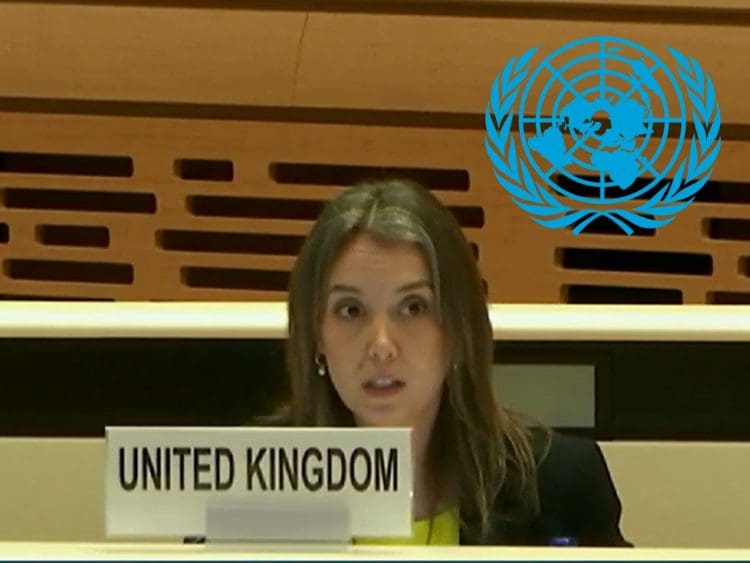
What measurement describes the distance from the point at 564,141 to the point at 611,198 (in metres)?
0.14

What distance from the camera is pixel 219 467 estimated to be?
0.69 metres

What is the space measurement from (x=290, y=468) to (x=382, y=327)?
1.29 ft

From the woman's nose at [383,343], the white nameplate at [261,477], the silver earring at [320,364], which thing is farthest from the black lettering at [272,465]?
the silver earring at [320,364]

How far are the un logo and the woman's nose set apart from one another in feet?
5.26

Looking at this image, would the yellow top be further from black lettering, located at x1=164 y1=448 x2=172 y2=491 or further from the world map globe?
the world map globe

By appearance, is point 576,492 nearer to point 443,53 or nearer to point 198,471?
point 198,471

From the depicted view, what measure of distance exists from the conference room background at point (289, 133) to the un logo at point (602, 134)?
1.0 inches

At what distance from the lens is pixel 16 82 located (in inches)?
107

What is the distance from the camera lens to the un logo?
259cm

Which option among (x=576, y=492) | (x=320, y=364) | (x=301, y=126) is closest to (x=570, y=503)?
(x=576, y=492)

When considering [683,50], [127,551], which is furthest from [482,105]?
[127,551]

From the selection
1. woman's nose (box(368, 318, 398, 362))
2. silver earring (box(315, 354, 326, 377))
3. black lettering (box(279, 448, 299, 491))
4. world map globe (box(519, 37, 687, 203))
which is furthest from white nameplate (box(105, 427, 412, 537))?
world map globe (box(519, 37, 687, 203))

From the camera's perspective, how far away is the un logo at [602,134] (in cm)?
259

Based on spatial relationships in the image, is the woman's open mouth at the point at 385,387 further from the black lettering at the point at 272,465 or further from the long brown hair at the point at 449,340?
the black lettering at the point at 272,465
